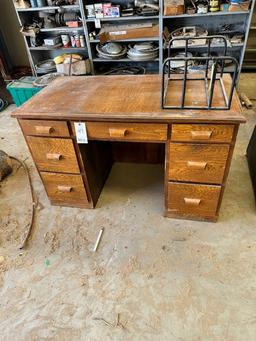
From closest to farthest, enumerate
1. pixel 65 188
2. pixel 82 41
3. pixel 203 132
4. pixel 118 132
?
pixel 203 132 → pixel 118 132 → pixel 65 188 → pixel 82 41

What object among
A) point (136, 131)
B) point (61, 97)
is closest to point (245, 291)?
point (136, 131)

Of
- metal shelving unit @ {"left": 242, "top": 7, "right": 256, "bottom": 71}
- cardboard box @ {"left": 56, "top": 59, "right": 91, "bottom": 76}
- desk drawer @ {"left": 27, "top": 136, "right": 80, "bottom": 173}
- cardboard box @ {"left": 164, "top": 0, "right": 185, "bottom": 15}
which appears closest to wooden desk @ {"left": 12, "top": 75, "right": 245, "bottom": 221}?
desk drawer @ {"left": 27, "top": 136, "right": 80, "bottom": 173}

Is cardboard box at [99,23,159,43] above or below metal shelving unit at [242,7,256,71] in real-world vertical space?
above

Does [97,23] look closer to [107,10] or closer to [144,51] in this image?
[107,10]

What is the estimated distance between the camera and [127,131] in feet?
4.17

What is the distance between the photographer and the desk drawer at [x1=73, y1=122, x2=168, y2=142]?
1.23m

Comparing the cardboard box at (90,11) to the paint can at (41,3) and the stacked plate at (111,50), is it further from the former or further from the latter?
the paint can at (41,3)

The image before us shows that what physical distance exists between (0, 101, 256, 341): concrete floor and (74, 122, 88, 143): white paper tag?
613 millimetres

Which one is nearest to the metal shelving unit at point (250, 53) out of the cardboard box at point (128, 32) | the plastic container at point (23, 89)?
the cardboard box at point (128, 32)

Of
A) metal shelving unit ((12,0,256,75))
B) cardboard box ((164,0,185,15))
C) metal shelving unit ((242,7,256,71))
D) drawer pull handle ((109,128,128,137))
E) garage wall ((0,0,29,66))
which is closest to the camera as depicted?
drawer pull handle ((109,128,128,137))

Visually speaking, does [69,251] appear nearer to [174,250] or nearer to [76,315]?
→ [76,315]

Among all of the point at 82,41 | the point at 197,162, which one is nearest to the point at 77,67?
the point at 82,41

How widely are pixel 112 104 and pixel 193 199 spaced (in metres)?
0.74

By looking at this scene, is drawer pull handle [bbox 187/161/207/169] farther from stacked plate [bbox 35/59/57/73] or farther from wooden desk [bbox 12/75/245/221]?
stacked plate [bbox 35/59/57/73]
